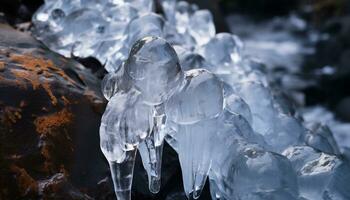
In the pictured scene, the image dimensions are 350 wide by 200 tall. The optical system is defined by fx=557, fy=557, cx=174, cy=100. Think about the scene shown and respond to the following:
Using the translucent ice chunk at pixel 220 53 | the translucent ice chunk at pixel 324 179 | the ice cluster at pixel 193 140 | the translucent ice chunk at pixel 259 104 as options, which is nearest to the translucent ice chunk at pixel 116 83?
the ice cluster at pixel 193 140

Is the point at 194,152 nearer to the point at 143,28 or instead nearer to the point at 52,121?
the point at 52,121

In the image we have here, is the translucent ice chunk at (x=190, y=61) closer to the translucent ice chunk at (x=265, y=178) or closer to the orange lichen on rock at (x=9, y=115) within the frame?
the translucent ice chunk at (x=265, y=178)

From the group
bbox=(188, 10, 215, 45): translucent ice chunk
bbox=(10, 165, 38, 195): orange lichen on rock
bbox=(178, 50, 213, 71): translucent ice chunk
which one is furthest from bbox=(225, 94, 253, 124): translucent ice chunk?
bbox=(188, 10, 215, 45): translucent ice chunk

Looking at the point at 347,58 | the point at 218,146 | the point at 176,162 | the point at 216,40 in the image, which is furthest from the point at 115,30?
the point at 347,58

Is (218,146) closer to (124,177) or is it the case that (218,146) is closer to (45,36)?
(124,177)

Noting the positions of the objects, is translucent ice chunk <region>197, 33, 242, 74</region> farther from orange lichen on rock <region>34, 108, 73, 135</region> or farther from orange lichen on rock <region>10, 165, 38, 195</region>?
orange lichen on rock <region>10, 165, 38, 195</region>

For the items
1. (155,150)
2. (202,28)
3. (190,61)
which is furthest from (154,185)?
(202,28)
